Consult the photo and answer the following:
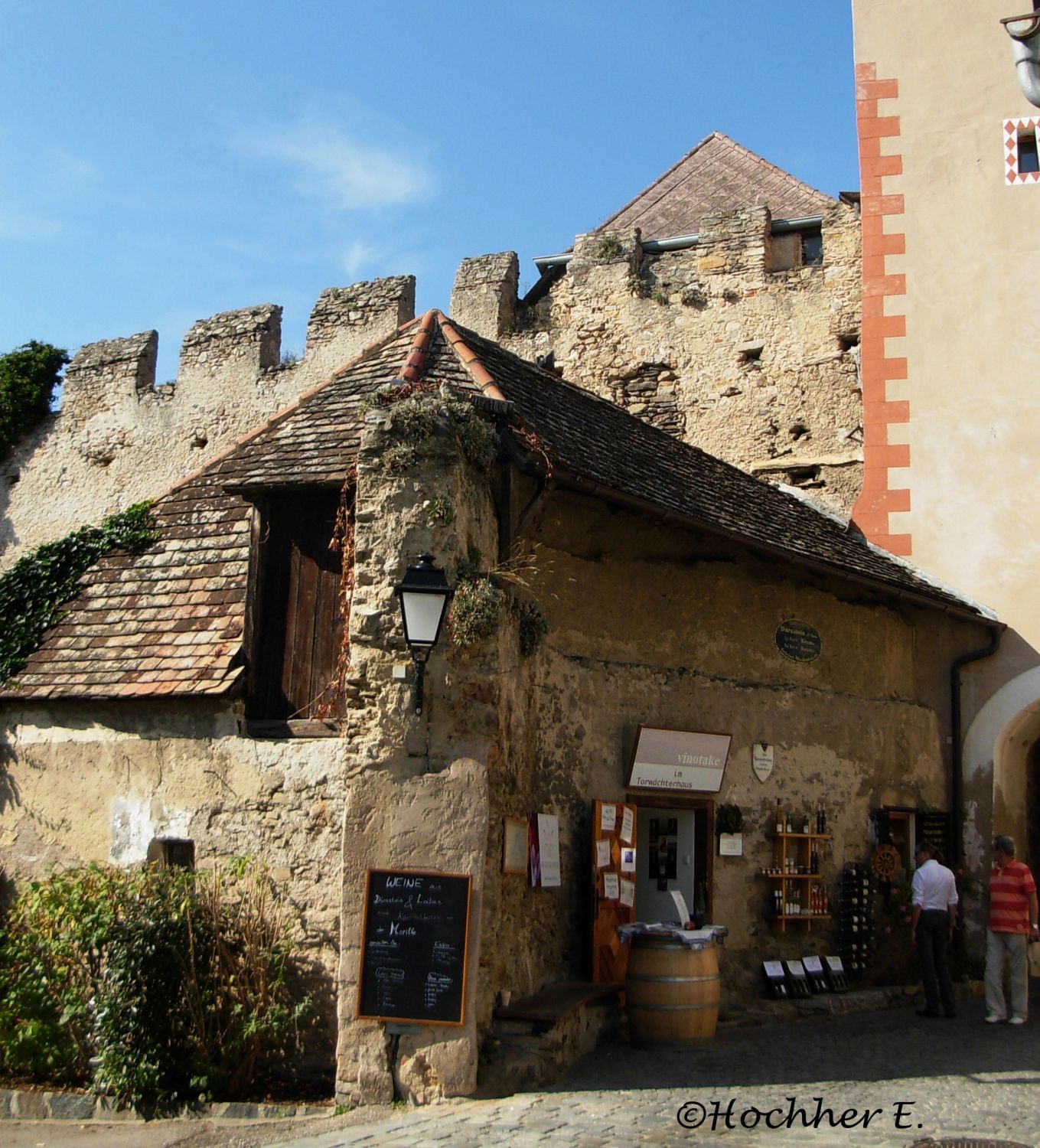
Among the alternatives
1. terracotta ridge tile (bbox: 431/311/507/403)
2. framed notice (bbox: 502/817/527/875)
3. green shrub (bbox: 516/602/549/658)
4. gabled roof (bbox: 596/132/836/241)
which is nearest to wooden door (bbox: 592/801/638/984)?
framed notice (bbox: 502/817/527/875)

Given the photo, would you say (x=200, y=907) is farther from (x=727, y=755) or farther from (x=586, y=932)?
(x=727, y=755)

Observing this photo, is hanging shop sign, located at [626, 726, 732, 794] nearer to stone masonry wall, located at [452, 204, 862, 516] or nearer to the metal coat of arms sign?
the metal coat of arms sign

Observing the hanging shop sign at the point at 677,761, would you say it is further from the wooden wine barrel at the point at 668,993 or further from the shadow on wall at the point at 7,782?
the shadow on wall at the point at 7,782

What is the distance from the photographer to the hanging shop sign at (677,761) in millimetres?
8820

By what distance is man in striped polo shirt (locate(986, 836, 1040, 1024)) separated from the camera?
8.95 meters

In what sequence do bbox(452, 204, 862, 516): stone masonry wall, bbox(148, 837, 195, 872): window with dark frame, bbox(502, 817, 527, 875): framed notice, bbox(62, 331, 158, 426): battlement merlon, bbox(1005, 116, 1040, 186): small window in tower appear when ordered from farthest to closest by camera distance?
→ bbox(62, 331, 158, 426): battlement merlon, bbox(452, 204, 862, 516): stone masonry wall, bbox(1005, 116, 1040, 186): small window in tower, bbox(148, 837, 195, 872): window with dark frame, bbox(502, 817, 527, 875): framed notice

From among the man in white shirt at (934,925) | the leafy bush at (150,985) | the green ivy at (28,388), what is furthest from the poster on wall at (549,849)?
the green ivy at (28,388)

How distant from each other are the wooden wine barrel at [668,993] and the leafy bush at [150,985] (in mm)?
2029

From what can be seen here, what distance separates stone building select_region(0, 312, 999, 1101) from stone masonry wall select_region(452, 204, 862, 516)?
4.37 m

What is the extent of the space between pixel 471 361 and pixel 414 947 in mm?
4240

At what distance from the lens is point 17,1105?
7172 mm

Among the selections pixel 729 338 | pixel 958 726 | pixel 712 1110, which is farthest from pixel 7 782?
pixel 729 338

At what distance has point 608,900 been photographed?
8430mm

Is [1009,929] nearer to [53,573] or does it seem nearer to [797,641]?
[797,641]
